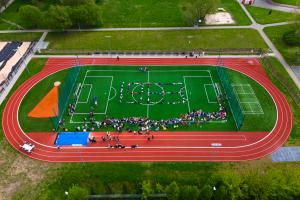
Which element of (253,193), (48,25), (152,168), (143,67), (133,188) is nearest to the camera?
(253,193)

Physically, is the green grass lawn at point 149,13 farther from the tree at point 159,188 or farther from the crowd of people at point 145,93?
the tree at point 159,188

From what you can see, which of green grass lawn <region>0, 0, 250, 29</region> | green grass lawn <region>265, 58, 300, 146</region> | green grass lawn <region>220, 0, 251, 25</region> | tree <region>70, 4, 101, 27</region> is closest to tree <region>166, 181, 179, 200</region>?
green grass lawn <region>265, 58, 300, 146</region>

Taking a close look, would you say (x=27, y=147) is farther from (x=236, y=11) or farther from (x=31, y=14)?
(x=236, y=11)

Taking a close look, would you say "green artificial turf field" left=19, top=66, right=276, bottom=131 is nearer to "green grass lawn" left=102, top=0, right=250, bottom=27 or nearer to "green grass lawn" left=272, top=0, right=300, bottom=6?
"green grass lawn" left=102, top=0, right=250, bottom=27

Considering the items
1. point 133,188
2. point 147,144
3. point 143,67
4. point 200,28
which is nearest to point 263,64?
point 200,28

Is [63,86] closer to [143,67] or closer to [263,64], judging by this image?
[143,67]

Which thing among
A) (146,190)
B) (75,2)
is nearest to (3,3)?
(75,2)
